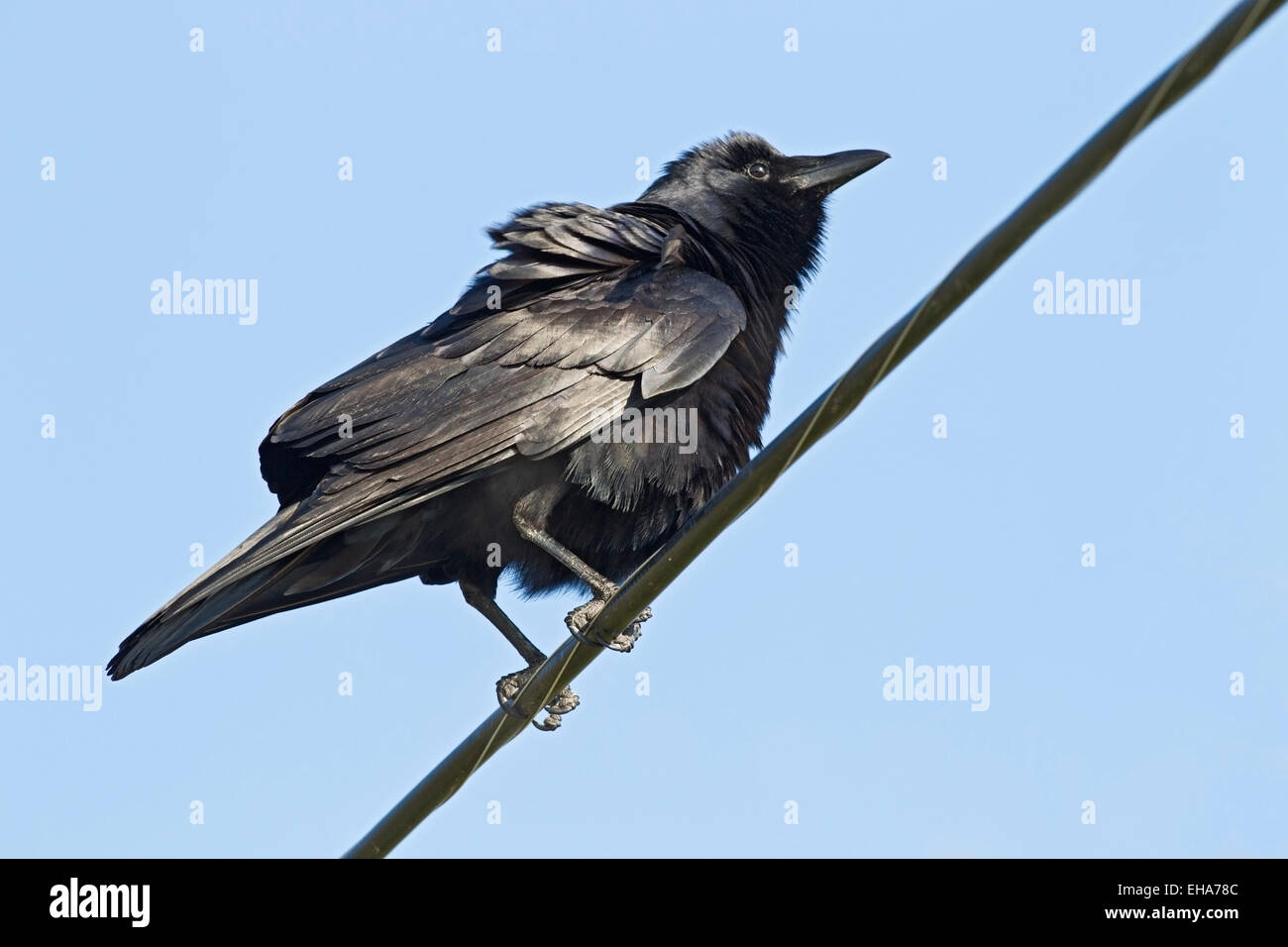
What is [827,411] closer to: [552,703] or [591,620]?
[591,620]

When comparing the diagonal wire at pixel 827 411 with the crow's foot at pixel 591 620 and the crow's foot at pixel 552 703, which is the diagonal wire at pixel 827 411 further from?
the crow's foot at pixel 552 703

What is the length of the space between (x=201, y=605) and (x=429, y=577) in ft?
4.37

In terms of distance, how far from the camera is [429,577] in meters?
6.65

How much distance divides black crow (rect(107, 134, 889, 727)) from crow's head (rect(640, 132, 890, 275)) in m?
0.71

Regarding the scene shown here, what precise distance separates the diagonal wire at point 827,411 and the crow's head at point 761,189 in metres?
2.96

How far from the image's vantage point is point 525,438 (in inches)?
228

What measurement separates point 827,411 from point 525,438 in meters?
2.12

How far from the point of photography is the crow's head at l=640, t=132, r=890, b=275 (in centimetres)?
741

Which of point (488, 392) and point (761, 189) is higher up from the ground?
point (761, 189)

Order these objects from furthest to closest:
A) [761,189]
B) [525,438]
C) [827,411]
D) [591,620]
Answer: [761,189] < [525,438] < [591,620] < [827,411]

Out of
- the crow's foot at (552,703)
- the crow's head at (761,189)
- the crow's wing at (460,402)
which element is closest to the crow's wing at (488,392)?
the crow's wing at (460,402)

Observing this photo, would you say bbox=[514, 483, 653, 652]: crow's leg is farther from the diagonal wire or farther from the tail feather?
the diagonal wire

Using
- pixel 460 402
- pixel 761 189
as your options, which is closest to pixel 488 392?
pixel 460 402

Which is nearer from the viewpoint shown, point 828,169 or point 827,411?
point 827,411
